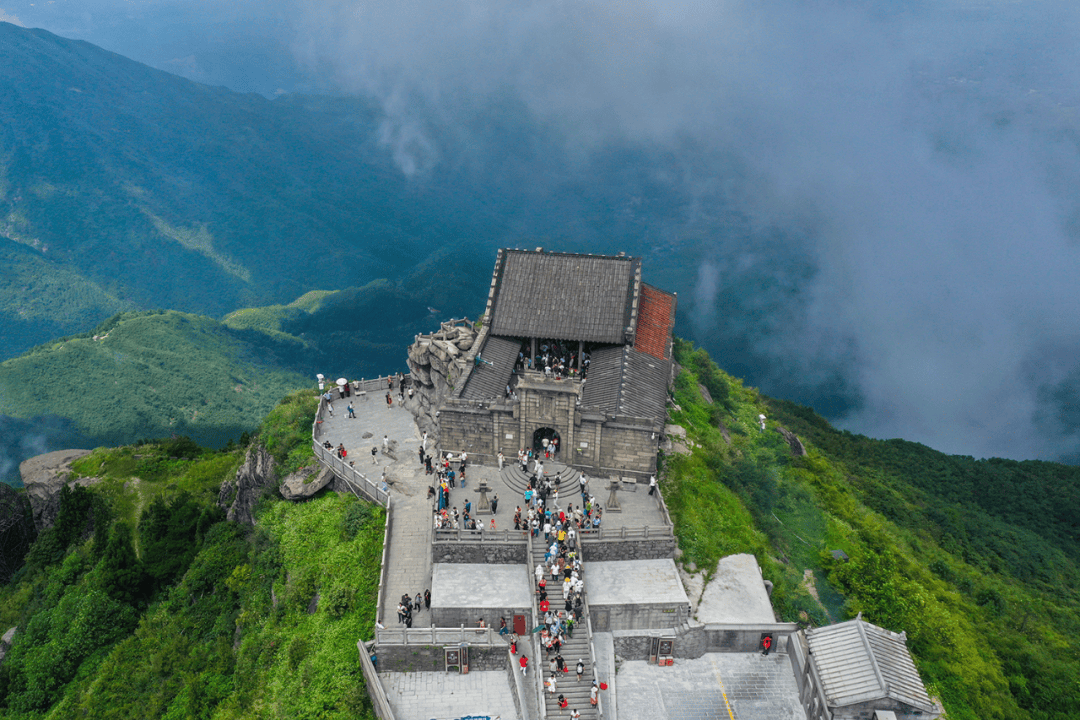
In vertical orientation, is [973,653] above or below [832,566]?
below

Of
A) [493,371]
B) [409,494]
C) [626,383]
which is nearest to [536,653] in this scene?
[409,494]

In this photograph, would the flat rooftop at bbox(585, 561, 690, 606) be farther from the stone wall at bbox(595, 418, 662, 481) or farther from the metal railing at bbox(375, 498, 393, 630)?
the metal railing at bbox(375, 498, 393, 630)

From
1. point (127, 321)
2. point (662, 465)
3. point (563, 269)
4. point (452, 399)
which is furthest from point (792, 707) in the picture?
point (127, 321)

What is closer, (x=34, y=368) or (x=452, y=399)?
(x=452, y=399)

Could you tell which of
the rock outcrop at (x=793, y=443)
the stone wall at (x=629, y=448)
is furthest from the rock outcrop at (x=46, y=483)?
the rock outcrop at (x=793, y=443)

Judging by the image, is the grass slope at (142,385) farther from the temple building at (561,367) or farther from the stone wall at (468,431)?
the stone wall at (468,431)

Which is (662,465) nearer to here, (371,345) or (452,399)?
(452,399)
